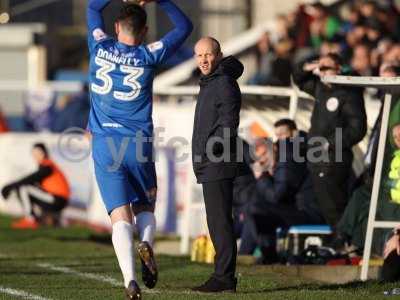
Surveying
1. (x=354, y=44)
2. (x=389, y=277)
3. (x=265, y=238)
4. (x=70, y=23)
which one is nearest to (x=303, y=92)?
(x=265, y=238)

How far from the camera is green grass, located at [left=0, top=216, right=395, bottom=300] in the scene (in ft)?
35.5

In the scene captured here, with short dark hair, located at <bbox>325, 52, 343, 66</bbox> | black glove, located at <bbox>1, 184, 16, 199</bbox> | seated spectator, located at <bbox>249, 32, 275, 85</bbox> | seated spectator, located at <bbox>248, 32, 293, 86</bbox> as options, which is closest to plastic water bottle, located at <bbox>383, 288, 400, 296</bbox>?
short dark hair, located at <bbox>325, 52, 343, 66</bbox>

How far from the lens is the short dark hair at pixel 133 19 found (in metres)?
10.6

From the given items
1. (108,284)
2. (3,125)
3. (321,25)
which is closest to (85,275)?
(108,284)

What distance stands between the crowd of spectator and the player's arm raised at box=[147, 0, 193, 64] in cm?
713

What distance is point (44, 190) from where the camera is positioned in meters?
22.1

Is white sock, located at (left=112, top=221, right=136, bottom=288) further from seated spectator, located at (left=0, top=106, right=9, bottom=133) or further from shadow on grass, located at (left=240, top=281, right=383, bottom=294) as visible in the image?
seated spectator, located at (left=0, top=106, right=9, bottom=133)

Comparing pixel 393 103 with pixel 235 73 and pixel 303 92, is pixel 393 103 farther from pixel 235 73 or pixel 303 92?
pixel 235 73

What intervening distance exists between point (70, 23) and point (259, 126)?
15.2 metres

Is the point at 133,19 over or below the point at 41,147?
over

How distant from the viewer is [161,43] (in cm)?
1088

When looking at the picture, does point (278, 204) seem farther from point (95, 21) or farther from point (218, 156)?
point (95, 21)

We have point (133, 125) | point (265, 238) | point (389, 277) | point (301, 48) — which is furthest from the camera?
point (301, 48)

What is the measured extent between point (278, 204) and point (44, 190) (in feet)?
25.9
